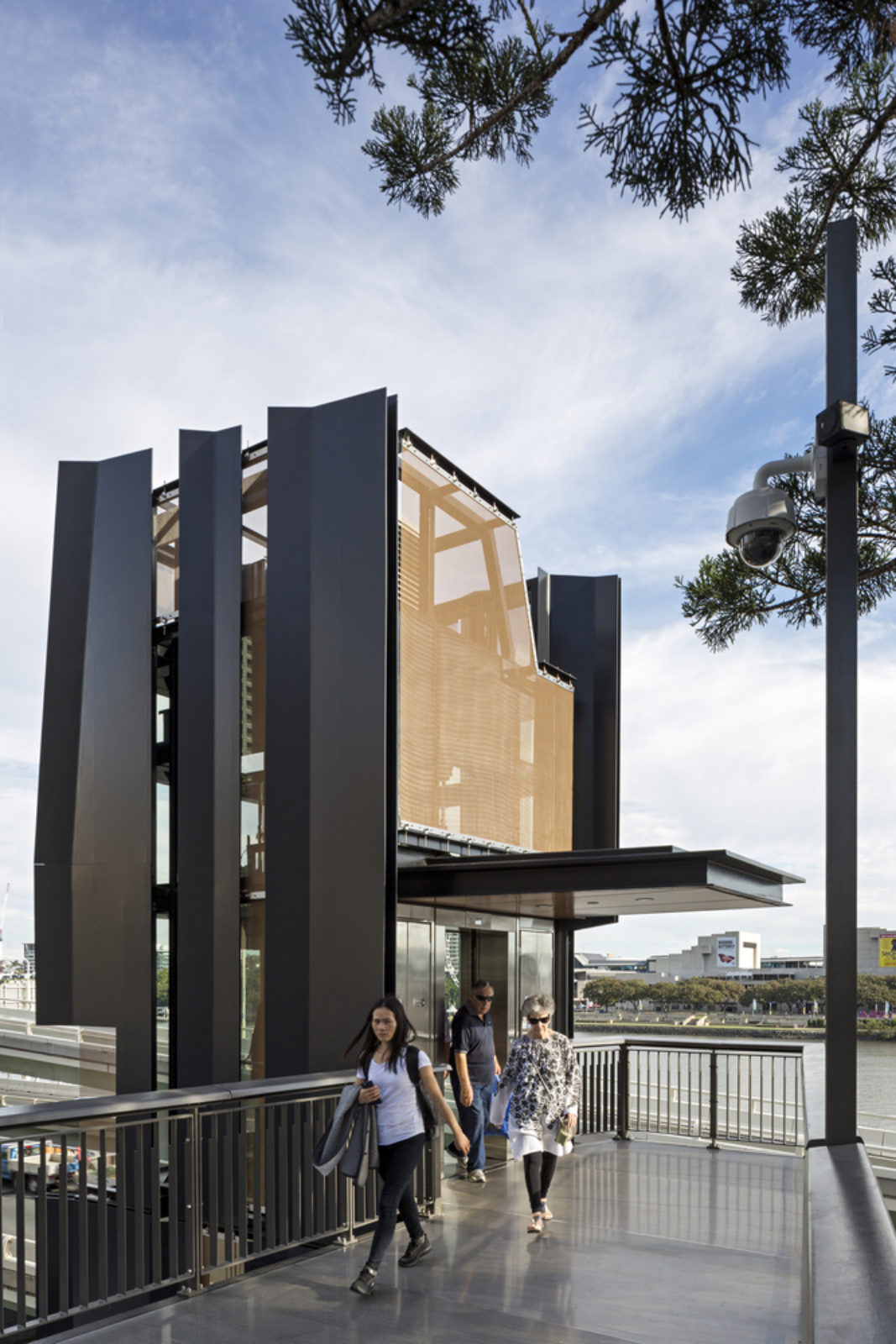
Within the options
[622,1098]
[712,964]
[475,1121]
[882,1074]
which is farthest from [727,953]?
[475,1121]

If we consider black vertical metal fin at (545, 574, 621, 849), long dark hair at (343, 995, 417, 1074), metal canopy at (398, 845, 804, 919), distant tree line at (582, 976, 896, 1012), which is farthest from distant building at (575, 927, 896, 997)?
long dark hair at (343, 995, 417, 1074)

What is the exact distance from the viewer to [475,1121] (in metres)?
10.4

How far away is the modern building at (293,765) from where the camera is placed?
10.9m

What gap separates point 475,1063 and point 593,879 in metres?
2.11

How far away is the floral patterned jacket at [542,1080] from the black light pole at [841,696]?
3.15 meters

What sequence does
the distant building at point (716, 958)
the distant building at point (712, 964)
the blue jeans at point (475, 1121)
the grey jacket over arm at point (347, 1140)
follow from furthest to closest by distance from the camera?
the distant building at point (716, 958), the distant building at point (712, 964), the blue jeans at point (475, 1121), the grey jacket over arm at point (347, 1140)

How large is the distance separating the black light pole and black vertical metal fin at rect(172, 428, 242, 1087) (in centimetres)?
759

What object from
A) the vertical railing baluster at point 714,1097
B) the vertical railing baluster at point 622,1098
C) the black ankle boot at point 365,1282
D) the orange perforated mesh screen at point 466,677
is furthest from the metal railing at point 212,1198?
the orange perforated mesh screen at point 466,677

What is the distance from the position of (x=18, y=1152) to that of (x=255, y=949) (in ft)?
20.6

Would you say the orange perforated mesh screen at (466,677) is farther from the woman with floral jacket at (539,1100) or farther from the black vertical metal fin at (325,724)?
the woman with floral jacket at (539,1100)

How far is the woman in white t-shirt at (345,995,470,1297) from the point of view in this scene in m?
6.64

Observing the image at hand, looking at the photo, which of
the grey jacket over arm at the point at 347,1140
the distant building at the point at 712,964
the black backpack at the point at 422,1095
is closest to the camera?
the grey jacket over arm at the point at 347,1140

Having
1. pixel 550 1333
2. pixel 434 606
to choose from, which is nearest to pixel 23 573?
pixel 434 606

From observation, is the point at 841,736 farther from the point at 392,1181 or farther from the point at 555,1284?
the point at 555,1284
